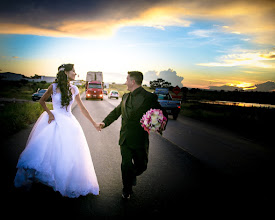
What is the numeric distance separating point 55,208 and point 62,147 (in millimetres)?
912

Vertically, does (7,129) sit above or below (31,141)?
below

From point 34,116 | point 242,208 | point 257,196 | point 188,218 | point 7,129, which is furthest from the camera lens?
point 34,116

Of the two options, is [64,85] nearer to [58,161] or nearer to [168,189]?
[58,161]

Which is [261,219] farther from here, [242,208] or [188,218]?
[188,218]

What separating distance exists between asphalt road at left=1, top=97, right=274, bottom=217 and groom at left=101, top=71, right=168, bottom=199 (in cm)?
47

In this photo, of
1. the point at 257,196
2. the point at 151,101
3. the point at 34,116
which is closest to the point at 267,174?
the point at 257,196

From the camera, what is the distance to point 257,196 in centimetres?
378

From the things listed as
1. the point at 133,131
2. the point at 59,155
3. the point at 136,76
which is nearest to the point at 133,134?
the point at 133,131

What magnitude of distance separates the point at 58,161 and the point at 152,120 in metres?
1.65

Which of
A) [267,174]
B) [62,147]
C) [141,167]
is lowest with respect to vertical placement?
[267,174]

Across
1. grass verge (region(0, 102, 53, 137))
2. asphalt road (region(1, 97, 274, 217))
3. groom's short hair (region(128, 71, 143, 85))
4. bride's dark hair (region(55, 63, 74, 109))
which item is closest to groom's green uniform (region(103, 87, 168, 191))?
groom's short hair (region(128, 71, 143, 85))

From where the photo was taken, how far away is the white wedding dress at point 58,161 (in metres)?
3.22

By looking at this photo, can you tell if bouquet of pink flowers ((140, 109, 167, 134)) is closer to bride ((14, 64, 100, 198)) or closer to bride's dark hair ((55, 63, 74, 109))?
bride ((14, 64, 100, 198))

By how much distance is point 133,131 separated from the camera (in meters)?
3.31
